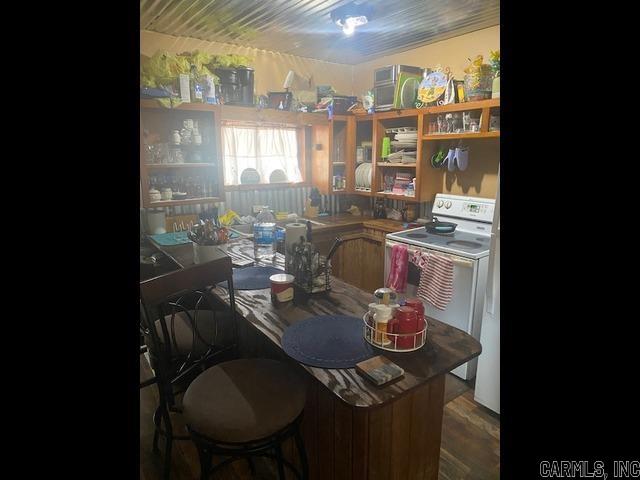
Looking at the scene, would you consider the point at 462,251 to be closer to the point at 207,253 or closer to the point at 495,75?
the point at 495,75

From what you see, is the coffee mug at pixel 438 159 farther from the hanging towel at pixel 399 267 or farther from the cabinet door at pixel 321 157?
the cabinet door at pixel 321 157

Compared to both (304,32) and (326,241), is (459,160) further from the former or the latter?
(304,32)

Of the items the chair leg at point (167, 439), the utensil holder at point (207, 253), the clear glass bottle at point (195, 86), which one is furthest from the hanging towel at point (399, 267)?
the clear glass bottle at point (195, 86)

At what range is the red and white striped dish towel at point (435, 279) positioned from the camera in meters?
2.53

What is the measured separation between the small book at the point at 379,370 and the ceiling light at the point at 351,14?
234 cm

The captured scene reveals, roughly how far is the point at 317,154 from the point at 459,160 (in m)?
1.50

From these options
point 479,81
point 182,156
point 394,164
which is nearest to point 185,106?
point 182,156

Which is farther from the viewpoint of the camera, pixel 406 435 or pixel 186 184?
pixel 186 184
